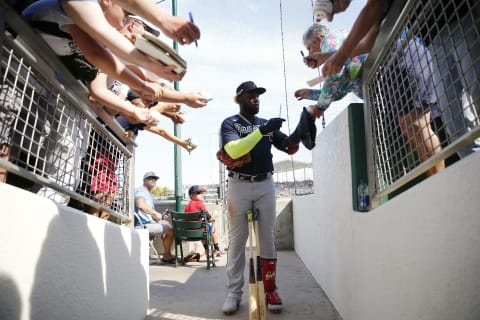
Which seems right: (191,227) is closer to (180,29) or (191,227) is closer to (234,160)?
(234,160)

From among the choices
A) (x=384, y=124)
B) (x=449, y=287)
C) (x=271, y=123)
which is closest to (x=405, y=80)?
(x=384, y=124)

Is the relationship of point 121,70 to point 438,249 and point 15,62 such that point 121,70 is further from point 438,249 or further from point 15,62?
point 438,249

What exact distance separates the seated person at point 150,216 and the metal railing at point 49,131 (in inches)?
120

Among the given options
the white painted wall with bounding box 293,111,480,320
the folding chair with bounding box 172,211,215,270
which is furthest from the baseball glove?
the folding chair with bounding box 172,211,215,270

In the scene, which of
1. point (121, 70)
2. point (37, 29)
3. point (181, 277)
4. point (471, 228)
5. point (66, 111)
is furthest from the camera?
point (181, 277)

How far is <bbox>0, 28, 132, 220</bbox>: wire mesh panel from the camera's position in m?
1.35

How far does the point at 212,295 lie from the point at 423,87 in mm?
2872

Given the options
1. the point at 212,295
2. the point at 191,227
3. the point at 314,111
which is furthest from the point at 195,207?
the point at 314,111

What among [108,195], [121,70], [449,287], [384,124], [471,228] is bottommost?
[449,287]

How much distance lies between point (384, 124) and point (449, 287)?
104 cm

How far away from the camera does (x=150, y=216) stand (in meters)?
5.85

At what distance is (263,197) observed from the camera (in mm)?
3074

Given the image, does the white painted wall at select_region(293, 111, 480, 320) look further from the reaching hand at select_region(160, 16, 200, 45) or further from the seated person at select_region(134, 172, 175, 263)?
the seated person at select_region(134, 172, 175, 263)

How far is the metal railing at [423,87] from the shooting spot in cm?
117
